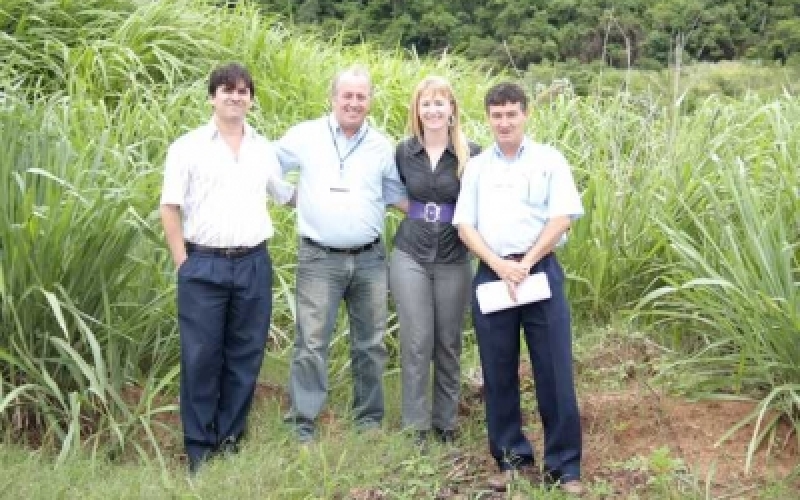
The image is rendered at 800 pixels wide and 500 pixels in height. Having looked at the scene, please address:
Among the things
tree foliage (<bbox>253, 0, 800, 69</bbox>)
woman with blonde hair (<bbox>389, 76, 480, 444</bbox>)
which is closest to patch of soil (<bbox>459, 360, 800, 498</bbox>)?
woman with blonde hair (<bbox>389, 76, 480, 444</bbox>)

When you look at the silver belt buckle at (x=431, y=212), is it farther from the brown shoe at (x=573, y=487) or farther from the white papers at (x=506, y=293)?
the brown shoe at (x=573, y=487)

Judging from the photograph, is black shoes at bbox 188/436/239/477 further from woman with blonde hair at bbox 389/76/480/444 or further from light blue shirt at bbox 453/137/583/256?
light blue shirt at bbox 453/137/583/256

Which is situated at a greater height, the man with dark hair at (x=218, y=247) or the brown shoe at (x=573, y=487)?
the man with dark hair at (x=218, y=247)

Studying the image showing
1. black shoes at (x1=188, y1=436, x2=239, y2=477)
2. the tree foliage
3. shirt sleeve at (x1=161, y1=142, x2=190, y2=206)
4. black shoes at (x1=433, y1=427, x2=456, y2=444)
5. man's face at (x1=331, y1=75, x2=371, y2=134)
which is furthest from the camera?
the tree foliage

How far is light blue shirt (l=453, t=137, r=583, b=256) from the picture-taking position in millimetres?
3693

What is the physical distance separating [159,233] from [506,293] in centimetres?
172

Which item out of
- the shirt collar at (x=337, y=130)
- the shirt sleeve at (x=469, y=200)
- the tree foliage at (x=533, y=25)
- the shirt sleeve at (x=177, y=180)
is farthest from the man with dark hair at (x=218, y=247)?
the tree foliage at (x=533, y=25)

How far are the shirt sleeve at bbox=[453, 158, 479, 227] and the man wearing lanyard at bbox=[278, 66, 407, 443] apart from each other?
0.44m

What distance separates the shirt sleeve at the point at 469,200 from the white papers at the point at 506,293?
10.2 inches

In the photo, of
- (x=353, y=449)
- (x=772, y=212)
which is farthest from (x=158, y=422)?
(x=772, y=212)

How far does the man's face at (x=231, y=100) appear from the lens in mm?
3797

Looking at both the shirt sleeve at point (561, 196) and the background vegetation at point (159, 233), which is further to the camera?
the background vegetation at point (159, 233)

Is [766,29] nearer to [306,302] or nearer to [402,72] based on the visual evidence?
[402,72]

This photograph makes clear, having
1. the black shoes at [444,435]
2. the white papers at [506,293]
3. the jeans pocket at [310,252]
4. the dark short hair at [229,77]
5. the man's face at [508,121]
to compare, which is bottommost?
the black shoes at [444,435]
